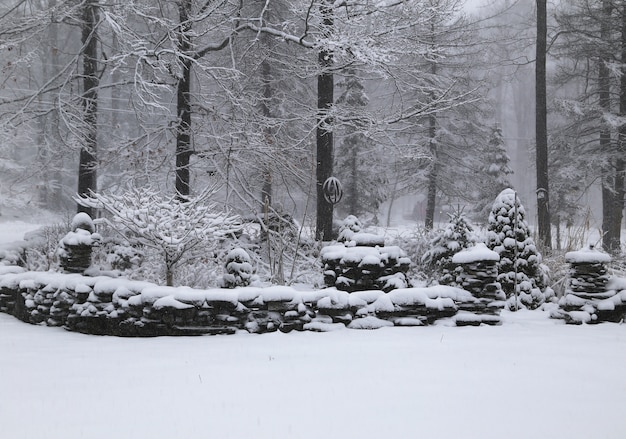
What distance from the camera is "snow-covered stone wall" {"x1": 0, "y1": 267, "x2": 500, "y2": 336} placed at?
218 inches

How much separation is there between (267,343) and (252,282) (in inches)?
82.3

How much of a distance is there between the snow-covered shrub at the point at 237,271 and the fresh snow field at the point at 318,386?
1.30 m

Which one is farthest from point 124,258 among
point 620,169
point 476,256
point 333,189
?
point 620,169

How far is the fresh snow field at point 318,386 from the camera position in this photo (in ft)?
9.18

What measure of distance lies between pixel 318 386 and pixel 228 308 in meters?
2.30

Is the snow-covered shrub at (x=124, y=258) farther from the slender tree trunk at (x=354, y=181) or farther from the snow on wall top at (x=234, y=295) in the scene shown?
the slender tree trunk at (x=354, y=181)

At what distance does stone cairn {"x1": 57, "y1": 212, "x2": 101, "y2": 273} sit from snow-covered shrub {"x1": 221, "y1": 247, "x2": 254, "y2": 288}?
188 centimetres

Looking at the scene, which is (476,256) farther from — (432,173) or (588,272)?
(432,173)

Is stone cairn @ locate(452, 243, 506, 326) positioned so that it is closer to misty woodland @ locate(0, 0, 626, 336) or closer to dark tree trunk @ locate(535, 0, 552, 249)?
misty woodland @ locate(0, 0, 626, 336)

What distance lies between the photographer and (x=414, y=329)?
5.73 metres

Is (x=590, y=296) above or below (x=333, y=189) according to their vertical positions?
below

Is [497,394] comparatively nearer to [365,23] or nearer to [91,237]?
[91,237]

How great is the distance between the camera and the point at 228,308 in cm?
559

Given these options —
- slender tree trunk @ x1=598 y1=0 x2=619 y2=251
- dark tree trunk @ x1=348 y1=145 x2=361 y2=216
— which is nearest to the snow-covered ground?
slender tree trunk @ x1=598 y1=0 x2=619 y2=251
